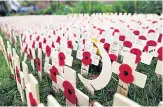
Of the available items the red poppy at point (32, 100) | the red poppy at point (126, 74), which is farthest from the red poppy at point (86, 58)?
the red poppy at point (32, 100)

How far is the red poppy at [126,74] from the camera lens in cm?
221

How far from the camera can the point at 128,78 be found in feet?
7.30

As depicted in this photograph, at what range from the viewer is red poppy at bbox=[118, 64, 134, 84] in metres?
2.21

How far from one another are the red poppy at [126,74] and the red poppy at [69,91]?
502mm

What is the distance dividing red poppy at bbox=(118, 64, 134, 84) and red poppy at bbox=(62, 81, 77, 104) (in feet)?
1.65

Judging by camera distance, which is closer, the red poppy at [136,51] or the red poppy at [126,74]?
the red poppy at [126,74]

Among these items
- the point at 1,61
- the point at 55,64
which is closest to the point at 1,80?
the point at 55,64

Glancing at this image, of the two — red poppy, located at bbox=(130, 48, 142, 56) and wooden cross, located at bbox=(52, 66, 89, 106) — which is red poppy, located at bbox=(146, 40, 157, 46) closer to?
red poppy, located at bbox=(130, 48, 142, 56)

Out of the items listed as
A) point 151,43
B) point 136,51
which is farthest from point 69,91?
point 151,43

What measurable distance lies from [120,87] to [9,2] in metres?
18.4

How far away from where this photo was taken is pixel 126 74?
227 centimetres

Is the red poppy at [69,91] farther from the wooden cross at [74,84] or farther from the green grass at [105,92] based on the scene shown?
the green grass at [105,92]

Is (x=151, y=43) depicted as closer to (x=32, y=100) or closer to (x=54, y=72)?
(x=54, y=72)

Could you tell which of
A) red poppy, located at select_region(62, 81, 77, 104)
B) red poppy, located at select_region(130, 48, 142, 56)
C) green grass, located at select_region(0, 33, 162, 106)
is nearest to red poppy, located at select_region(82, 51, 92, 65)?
green grass, located at select_region(0, 33, 162, 106)
